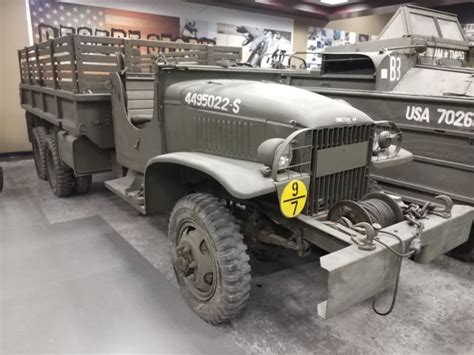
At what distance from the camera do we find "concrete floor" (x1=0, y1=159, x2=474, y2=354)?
2328 millimetres

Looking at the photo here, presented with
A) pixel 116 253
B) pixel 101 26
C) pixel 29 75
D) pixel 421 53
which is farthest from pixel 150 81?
pixel 101 26

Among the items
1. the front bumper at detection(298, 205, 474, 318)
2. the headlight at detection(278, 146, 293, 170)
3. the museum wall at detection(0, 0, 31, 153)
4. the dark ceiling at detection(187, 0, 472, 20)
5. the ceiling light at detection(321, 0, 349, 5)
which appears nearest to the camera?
the front bumper at detection(298, 205, 474, 318)

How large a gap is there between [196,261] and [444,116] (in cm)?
249

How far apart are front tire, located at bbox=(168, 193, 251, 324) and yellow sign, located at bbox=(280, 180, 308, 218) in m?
0.36

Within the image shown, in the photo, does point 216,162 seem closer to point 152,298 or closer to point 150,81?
point 152,298

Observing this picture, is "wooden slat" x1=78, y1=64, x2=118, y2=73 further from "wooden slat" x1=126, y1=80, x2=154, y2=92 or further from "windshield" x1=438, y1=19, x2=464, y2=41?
"windshield" x1=438, y1=19, x2=464, y2=41

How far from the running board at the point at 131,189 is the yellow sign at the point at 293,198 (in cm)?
138

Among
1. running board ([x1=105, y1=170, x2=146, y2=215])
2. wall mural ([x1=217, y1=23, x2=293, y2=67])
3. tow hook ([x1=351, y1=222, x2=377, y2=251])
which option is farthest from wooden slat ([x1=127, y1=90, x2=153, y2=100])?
wall mural ([x1=217, y1=23, x2=293, y2=67])

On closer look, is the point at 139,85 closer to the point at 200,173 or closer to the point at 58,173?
the point at 58,173

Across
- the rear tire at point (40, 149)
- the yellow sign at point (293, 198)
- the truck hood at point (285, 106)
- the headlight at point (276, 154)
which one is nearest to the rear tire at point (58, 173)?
the rear tire at point (40, 149)

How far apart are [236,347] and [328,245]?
32.4 inches

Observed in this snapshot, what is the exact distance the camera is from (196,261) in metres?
2.47

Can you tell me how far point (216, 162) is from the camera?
2322 millimetres

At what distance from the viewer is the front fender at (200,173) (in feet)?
6.53
